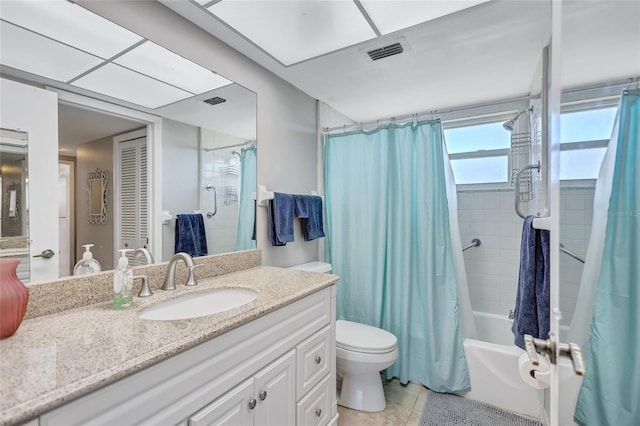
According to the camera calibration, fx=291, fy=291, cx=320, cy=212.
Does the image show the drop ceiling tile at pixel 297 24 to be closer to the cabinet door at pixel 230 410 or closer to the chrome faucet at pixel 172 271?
the chrome faucet at pixel 172 271

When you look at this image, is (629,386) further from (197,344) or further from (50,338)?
(50,338)

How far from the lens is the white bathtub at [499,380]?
5.74 ft

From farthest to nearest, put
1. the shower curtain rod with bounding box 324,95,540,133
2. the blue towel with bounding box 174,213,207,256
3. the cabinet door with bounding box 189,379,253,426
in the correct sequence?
the shower curtain rod with bounding box 324,95,540,133 < the blue towel with bounding box 174,213,207,256 < the cabinet door with bounding box 189,379,253,426

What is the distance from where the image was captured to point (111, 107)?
4.10 ft

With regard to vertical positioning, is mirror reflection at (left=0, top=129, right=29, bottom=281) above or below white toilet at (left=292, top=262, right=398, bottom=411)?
above

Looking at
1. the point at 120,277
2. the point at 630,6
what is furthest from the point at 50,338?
the point at 630,6

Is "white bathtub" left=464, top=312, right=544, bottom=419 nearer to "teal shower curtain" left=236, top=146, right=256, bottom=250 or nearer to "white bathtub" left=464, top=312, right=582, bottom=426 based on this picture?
"white bathtub" left=464, top=312, right=582, bottom=426

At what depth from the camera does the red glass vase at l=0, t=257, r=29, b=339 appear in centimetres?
77

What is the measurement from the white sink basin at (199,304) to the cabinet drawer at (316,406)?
1.73ft

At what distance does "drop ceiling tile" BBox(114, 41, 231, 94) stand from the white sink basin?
1.06 meters

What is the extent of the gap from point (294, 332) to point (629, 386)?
1372 mm

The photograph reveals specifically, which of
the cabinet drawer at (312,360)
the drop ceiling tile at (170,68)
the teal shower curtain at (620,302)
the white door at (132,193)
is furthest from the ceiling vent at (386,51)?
the cabinet drawer at (312,360)

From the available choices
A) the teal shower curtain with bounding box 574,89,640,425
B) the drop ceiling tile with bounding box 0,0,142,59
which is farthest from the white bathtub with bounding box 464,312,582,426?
the drop ceiling tile with bounding box 0,0,142,59

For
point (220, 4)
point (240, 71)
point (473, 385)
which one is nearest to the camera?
→ point (220, 4)
